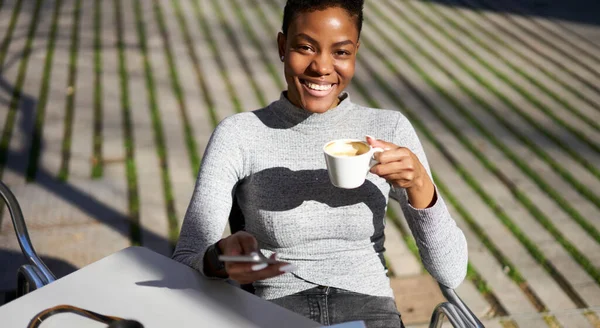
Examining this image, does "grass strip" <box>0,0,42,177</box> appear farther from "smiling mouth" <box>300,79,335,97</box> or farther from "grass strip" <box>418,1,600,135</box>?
"grass strip" <box>418,1,600,135</box>

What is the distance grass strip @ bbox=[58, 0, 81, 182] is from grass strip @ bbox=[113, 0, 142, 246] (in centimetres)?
32

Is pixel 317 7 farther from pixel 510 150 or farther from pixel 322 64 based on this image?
pixel 510 150

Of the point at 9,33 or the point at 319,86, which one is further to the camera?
the point at 9,33

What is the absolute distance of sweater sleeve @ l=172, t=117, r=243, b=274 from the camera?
1742 mm

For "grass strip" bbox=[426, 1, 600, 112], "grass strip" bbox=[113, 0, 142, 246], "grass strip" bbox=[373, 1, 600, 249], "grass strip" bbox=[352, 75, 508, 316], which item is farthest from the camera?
"grass strip" bbox=[426, 1, 600, 112]

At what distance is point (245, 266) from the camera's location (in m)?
1.43

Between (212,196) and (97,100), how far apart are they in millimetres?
3098

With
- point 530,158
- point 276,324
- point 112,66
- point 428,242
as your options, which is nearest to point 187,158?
point 112,66

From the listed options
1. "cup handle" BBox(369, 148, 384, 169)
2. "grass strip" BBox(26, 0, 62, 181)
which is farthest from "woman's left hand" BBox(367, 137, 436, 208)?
"grass strip" BBox(26, 0, 62, 181)

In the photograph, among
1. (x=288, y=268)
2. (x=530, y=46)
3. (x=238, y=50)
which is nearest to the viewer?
(x=288, y=268)

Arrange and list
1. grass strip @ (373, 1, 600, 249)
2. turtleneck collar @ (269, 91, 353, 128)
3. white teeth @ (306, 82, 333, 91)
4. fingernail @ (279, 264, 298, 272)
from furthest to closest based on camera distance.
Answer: grass strip @ (373, 1, 600, 249) → turtleneck collar @ (269, 91, 353, 128) → white teeth @ (306, 82, 333, 91) → fingernail @ (279, 264, 298, 272)

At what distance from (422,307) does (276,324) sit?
156 centimetres

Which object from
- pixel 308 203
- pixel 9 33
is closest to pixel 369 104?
pixel 308 203

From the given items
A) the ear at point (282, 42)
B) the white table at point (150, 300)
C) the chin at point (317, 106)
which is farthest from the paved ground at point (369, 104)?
the white table at point (150, 300)
